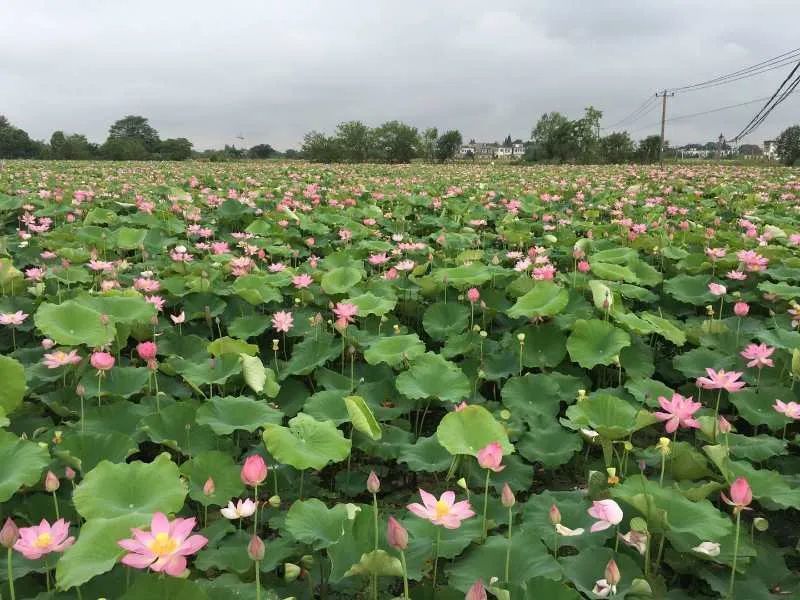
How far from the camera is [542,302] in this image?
8.08ft

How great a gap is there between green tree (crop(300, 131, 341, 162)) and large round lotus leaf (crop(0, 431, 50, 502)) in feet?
111

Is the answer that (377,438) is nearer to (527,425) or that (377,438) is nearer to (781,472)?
(527,425)

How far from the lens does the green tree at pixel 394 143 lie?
39.7 metres

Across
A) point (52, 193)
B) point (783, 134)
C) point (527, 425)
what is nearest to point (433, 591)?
point (527, 425)

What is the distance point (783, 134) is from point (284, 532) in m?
33.8

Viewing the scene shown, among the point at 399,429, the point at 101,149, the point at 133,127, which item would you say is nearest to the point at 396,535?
the point at 399,429

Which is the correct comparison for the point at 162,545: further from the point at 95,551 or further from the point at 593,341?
the point at 593,341

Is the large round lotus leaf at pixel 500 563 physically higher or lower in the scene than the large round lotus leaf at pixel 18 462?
lower

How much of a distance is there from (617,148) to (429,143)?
1404 centimetres

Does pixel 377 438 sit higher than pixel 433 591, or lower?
higher

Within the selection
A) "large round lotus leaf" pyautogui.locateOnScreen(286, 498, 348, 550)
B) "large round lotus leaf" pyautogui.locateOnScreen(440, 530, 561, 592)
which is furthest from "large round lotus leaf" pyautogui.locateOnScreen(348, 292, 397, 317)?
"large round lotus leaf" pyautogui.locateOnScreen(440, 530, 561, 592)

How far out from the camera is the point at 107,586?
116 cm

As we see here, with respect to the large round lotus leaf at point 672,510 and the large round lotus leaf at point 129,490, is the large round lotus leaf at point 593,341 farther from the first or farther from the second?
the large round lotus leaf at point 129,490

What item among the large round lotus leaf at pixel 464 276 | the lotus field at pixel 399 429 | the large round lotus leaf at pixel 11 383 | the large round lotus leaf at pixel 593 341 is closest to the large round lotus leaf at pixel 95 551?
the lotus field at pixel 399 429
